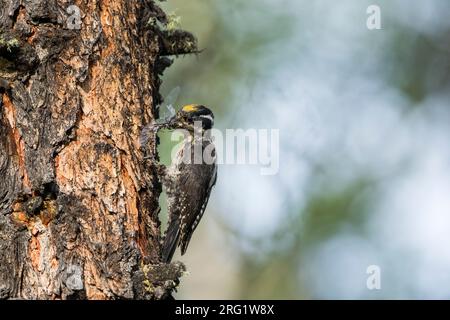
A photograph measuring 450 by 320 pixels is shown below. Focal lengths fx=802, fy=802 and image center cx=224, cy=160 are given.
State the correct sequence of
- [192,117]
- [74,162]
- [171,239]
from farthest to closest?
1. [192,117]
2. [171,239]
3. [74,162]

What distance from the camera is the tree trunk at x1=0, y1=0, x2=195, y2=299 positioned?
3.74 meters

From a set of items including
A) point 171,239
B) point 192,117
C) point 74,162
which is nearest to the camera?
point 74,162

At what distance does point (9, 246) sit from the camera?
12.3ft

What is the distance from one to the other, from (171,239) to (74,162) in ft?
4.62

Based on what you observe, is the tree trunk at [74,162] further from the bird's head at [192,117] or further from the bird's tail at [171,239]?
the bird's head at [192,117]

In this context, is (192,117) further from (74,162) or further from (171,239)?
(74,162)

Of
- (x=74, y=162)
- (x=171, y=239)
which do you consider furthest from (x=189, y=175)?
(x=74, y=162)

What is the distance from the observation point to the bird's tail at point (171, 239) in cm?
488

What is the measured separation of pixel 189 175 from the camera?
5.69 metres

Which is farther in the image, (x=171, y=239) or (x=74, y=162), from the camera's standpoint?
(x=171, y=239)

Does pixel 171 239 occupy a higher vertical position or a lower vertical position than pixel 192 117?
lower

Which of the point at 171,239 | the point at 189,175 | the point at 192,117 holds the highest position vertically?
the point at 192,117

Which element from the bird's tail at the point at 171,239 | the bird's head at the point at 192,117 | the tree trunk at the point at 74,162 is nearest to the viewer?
the tree trunk at the point at 74,162

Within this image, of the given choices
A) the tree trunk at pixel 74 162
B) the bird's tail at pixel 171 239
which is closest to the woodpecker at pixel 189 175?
the bird's tail at pixel 171 239
